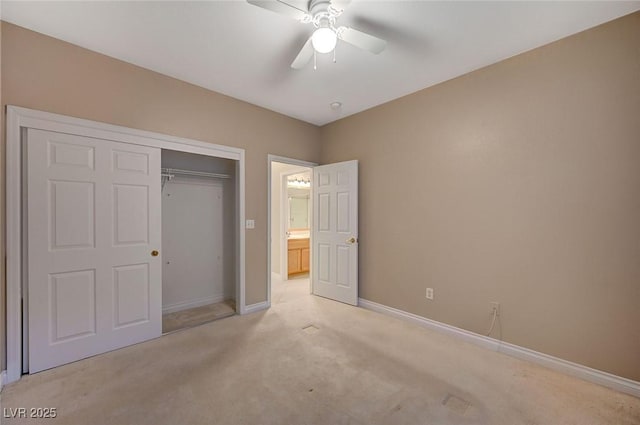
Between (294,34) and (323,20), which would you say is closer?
(323,20)

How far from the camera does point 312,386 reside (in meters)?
2.07

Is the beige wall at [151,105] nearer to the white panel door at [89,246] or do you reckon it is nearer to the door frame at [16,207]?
the door frame at [16,207]

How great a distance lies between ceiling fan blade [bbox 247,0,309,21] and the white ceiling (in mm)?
166

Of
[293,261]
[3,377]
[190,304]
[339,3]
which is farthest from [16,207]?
[293,261]

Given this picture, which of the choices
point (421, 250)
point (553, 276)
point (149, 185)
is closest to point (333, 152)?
point (421, 250)

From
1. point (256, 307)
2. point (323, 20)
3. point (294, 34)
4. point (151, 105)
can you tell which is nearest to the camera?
point (323, 20)

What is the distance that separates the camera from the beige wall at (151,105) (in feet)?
7.18

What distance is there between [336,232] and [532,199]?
7.60ft

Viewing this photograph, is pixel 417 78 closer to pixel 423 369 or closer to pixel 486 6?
pixel 486 6

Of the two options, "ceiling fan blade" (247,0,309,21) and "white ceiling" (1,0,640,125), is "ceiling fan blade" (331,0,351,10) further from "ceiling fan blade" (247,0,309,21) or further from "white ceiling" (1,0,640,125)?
"white ceiling" (1,0,640,125)

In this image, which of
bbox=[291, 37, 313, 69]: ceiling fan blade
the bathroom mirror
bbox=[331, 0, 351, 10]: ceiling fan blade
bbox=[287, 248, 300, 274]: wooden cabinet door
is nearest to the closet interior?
bbox=[287, 248, 300, 274]: wooden cabinet door

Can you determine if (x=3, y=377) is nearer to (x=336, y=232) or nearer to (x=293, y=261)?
(x=336, y=232)

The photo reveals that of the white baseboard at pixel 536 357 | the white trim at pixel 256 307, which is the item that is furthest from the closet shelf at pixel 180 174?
the white baseboard at pixel 536 357

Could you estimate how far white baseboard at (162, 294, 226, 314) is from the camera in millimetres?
3576
